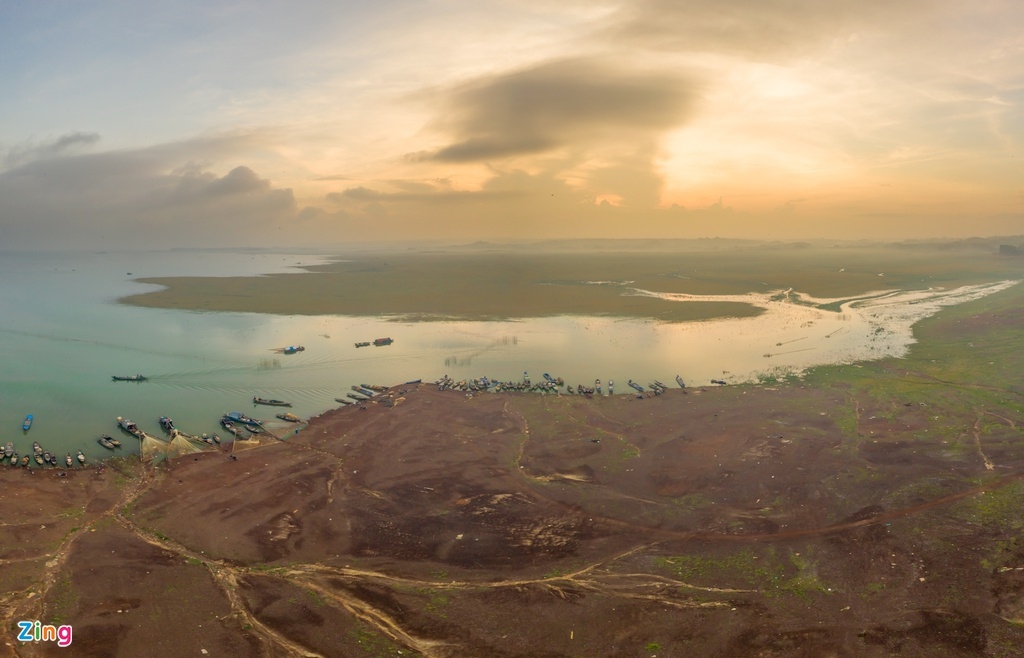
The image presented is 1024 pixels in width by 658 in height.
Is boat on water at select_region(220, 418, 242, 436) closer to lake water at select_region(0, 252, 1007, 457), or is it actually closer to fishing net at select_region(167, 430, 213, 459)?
lake water at select_region(0, 252, 1007, 457)

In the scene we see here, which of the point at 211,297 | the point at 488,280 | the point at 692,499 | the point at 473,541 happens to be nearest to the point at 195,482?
the point at 473,541

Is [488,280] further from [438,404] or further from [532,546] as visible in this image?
[532,546]

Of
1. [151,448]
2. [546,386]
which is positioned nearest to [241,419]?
[151,448]

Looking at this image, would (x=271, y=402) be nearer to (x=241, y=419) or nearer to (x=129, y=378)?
(x=241, y=419)

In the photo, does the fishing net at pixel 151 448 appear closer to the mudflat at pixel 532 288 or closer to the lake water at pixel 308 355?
the lake water at pixel 308 355

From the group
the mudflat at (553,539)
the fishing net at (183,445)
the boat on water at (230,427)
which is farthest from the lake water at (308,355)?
the mudflat at (553,539)

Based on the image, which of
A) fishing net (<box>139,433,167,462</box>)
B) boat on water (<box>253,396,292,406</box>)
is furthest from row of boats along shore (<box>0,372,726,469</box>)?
fishing net (<box>139,433,167,462</box>)
